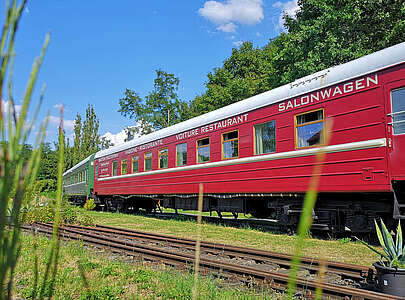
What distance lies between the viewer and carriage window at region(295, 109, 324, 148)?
851 centimetres

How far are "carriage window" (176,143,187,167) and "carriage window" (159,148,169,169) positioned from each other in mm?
840

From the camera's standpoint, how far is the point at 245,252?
266 inches

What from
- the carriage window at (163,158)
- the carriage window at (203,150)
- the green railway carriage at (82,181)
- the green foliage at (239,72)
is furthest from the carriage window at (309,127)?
the green foliage at (239,72)

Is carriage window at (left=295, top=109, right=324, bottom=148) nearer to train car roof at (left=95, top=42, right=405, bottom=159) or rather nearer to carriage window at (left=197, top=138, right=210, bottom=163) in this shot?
train car roof at (left=95, top=42, right=405, bottom=159)

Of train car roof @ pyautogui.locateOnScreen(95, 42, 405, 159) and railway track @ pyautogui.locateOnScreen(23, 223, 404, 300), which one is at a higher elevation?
train car roof @ pyautogui.locateOnScreen(95, 42, 405, 159)

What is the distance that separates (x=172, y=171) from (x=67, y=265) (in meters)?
8.14

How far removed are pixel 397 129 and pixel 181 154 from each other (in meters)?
7.97

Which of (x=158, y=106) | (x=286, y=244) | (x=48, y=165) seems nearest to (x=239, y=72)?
(x=158, y=106)

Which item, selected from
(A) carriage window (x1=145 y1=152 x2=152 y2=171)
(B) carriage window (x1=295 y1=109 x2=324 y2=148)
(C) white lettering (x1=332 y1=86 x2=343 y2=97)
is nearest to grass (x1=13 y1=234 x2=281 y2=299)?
(B) carriage window (x1=295 y1=109 x2=324 y2=148)

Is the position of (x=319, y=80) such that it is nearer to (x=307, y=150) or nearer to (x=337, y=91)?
(x=337, y=91)

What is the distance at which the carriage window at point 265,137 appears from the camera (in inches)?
383

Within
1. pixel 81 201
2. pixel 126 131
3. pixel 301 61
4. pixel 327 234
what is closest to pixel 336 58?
pixel 301 61

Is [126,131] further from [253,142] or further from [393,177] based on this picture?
[393,177]

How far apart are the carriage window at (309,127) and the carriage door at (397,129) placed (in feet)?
5.32
